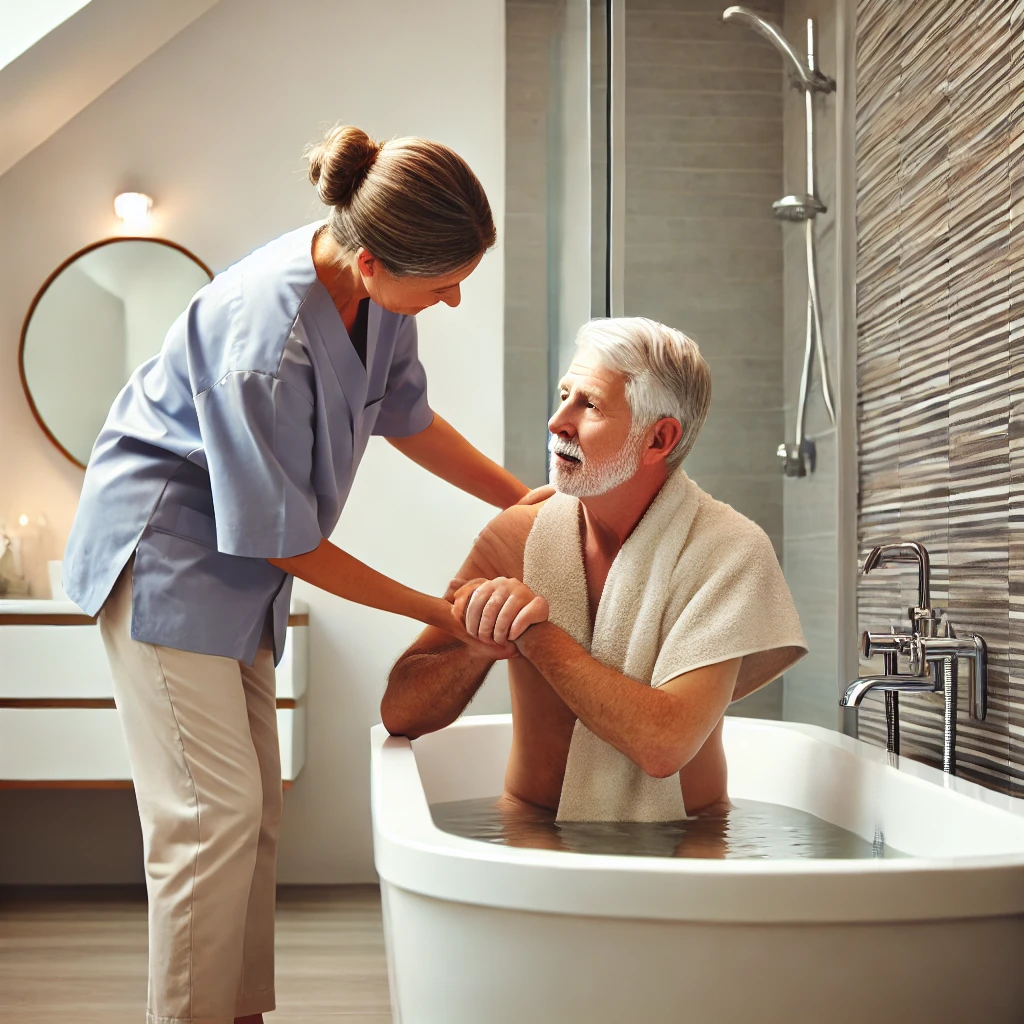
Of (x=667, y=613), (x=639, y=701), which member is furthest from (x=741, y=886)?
(x=667, y=613)

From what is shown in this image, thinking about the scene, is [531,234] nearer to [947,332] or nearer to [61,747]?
[947,332]

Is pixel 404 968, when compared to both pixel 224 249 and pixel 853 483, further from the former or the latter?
pixel 224 249

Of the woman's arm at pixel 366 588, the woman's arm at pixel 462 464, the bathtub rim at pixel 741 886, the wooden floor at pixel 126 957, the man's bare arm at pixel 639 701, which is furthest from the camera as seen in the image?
the wooden floor at pixel 126 957

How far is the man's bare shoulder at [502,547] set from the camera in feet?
5.59

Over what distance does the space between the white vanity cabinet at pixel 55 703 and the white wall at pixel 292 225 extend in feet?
1.36

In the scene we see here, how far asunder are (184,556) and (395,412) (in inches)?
20.0


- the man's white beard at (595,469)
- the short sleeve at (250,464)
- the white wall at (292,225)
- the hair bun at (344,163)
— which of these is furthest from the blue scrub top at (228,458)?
the white wall at (292,225)

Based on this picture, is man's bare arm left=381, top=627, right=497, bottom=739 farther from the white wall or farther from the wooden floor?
the white wall

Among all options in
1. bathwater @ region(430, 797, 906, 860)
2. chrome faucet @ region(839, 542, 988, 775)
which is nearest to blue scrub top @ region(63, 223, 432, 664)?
bathwater @ region(430, 797, 906, 860)

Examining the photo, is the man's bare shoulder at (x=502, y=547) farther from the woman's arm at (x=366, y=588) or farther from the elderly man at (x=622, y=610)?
the woman's arm at (x=366, y=588)

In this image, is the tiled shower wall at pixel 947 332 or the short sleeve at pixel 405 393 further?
the short sleeve at pixel 405 393

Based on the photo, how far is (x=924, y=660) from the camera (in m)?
1.77

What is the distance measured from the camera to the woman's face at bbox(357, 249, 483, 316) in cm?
146

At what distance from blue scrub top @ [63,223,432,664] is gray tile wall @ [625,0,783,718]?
30.7 inches
